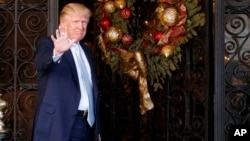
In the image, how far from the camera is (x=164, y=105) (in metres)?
6.23

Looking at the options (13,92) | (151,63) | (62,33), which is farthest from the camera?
(151,63)

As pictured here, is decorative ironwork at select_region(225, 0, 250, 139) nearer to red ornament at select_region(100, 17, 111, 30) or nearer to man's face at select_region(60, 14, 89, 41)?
red ornament at select_region(100, 17, 111, 30)

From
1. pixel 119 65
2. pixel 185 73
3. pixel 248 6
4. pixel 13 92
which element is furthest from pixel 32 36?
pixel 248 6

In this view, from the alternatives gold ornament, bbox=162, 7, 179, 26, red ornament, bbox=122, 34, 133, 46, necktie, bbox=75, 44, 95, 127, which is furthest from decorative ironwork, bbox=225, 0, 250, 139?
necktie, bbox=75, 44, 95, 127

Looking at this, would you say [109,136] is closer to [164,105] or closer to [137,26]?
[164,105]

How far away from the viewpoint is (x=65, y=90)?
4387mm

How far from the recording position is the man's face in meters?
4.27

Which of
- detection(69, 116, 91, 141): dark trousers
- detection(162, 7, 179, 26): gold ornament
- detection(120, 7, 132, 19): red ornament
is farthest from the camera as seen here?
detection(120, 7, 132, 19): red ornament

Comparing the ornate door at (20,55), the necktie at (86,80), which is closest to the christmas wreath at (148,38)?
the ornate door at (20,55)

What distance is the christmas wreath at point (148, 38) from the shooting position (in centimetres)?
562

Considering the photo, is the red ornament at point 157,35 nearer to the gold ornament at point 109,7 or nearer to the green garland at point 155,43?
the green garland at point 155,43

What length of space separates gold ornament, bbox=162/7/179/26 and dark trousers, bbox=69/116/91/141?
5.04 feet

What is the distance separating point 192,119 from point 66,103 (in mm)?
1919

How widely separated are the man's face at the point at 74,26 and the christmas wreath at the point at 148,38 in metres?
1.46
